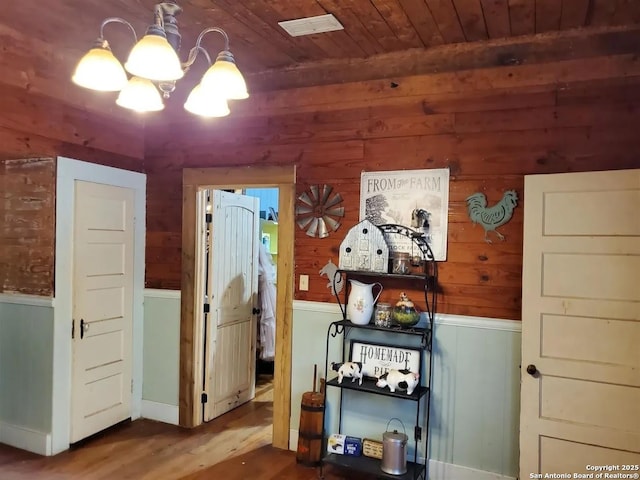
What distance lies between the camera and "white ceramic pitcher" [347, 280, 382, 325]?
10.1ft

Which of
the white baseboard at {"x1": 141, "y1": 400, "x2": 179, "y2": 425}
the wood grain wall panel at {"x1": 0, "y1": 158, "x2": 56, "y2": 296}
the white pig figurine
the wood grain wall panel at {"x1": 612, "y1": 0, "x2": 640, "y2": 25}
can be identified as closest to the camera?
the wood grain wall panel at {"x1": 612, "y1": 0, "x2": 640, "y2": 25}

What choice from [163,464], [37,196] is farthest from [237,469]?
[37,196]

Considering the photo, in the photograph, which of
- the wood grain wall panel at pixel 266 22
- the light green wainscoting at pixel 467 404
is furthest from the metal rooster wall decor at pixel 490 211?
the wood grain wall panel at pixel 266 22

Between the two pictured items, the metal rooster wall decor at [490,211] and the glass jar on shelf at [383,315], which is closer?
the metal rooster wall decor at [490,211]

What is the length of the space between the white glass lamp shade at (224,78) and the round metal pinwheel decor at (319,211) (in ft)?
4.99

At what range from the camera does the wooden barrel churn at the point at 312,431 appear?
326 cm

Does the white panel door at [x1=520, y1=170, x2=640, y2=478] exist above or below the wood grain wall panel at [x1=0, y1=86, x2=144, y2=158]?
below

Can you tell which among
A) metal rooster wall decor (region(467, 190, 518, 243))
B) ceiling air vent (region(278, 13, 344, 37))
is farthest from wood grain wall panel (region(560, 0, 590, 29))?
ceiling air vent (region(278, 13, 344, 37))

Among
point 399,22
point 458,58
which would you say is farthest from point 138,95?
point 458,58

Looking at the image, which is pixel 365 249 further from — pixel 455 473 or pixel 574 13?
pixel 574 13

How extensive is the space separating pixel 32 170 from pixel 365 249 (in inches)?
90.2

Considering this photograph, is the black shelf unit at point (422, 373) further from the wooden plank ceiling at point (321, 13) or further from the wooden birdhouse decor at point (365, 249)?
the wooden plank ceiling at point (321, 13)

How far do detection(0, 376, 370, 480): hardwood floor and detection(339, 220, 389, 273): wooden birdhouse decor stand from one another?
1.35 meters

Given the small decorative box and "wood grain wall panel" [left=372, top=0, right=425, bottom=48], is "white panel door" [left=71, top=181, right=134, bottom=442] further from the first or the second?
"wood grain wall panel" [left=372, top=0, right=425, bottom=48]
